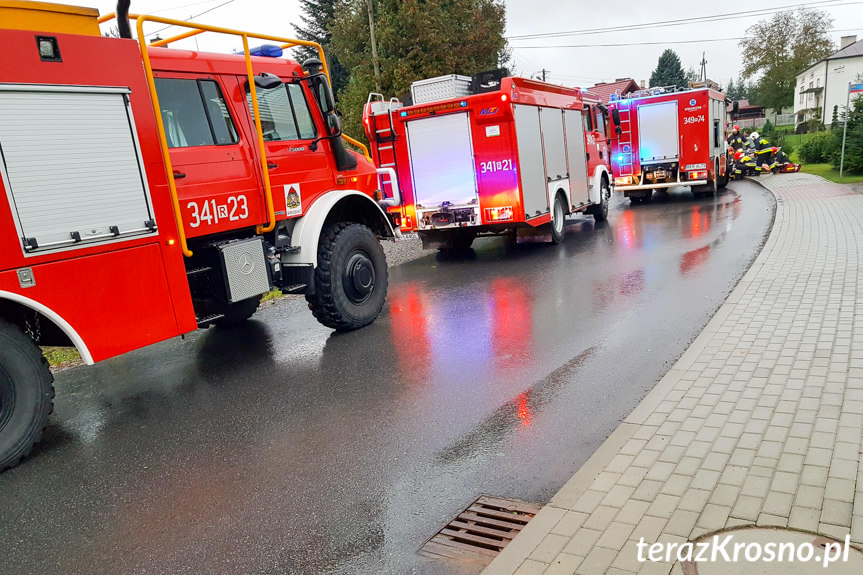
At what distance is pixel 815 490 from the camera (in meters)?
3.23

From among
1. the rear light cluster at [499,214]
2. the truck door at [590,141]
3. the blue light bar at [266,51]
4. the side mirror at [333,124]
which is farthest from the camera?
the truck door at [590,141]

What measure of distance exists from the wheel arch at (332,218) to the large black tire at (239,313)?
56.1 inches

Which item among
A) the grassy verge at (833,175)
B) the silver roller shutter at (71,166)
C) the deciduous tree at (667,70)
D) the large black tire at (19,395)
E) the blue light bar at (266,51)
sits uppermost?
the deciduous tree at (667,70)

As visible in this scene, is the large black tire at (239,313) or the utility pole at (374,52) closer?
the large black tire at (239,313)

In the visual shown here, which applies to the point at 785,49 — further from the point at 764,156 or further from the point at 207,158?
the point at 207,158

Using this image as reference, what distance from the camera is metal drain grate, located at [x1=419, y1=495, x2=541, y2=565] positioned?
317 cm

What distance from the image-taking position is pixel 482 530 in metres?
3.34

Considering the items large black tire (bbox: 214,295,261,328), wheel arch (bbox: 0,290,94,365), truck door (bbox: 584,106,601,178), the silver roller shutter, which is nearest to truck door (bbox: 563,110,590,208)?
truck door (bbox: 584,106,601,178)

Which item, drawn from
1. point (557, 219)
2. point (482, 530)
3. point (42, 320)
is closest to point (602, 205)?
Answer: point (557, 219)

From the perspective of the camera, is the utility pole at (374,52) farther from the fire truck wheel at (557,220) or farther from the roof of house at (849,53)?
the roof of house at (849,53)

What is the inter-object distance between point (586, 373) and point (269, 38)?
450 cm

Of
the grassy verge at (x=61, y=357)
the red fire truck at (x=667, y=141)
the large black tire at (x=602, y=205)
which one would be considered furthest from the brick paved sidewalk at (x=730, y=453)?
the red fire truck at (x=667, y=141)

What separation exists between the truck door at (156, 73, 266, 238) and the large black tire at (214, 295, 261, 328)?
2.03 metres

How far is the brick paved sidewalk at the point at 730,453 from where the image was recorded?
9.87ft
